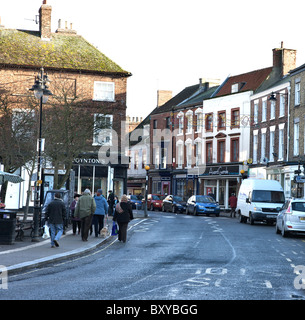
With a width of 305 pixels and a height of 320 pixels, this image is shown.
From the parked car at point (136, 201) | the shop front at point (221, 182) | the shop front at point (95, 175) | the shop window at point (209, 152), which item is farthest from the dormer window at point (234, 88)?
the shop front at point (95, 175)

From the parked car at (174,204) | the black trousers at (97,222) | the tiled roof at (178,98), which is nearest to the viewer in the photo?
the black trousers at (97,222)

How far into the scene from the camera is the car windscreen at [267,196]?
1363 inches

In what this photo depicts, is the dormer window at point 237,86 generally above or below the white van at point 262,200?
above

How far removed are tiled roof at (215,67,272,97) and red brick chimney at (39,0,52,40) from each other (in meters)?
18.9

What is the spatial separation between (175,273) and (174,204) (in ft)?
132

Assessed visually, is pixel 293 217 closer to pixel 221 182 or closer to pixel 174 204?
pixel 174 204

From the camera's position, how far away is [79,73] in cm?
4550

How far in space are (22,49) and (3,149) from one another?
18.0m

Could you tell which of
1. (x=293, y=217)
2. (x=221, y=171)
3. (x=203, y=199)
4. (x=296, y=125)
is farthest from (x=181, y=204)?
(x=293, y=217)

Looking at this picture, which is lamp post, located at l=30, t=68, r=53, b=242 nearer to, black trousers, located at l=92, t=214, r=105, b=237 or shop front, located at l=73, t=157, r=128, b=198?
black trousers, located at l=92, t=214, r=105, b=237

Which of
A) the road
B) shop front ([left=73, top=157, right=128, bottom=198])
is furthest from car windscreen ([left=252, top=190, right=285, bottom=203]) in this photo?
shop front ([left=73, top=157, right=128, bottom=198])

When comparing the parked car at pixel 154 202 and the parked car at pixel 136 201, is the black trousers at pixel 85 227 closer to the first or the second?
the parked car at pixel 136 201

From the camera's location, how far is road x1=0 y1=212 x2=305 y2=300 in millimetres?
10398

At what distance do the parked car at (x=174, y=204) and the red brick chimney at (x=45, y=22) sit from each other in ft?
57.2
